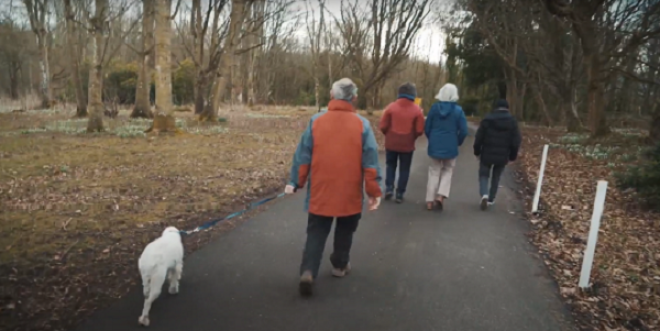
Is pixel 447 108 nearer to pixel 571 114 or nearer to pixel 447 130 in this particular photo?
pixel 447 130

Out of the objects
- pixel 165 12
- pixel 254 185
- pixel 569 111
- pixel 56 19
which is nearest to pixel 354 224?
pixel 254 185

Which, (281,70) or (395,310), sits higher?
(281,70)

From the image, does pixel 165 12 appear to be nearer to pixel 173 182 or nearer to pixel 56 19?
pixel 173 182

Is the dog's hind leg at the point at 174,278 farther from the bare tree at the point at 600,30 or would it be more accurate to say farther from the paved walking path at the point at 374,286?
the bare tree at the point at 600,30

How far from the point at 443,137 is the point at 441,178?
0.70 m

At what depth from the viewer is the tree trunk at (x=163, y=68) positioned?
15227 millimetres

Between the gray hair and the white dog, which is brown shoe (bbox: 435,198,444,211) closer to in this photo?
the gray hair

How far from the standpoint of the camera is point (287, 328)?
3920 millimetres

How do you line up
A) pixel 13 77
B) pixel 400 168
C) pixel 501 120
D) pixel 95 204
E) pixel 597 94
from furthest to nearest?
pixel 13 77, pixel 597 94, pixel 400 168, pixel 501 120, pixel 95 204

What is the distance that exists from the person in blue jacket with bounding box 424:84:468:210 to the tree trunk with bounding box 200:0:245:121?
14851 millimetres

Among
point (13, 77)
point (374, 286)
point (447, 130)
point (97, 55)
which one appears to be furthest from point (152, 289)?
point (13, 77)

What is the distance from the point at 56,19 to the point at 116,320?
39.4 metres

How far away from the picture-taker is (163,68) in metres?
15.6

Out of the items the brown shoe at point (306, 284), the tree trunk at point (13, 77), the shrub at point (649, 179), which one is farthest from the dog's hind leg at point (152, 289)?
the tree trunk at point (13, 77)
